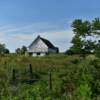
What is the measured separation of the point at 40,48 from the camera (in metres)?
92.2

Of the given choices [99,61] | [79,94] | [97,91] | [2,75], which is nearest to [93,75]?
[97,91]

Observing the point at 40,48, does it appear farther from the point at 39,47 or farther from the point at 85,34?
the point at 85,34

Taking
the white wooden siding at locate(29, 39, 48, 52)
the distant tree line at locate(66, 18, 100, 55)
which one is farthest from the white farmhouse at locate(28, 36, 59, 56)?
the distant tree line at locate(66, 18, 100, 55)

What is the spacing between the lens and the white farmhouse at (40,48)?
9225cm

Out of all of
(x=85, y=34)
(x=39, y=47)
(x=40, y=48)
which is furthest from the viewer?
(x=39, y=47)

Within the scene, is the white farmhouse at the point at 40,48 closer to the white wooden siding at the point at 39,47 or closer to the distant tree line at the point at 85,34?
the white wooden siding at the point at 39,47

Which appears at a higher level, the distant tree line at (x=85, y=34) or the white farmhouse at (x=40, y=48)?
the white farmhouse at (x=40, y=48)

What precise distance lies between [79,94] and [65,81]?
454 centimetres

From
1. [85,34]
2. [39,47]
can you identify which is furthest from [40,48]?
[85,34]

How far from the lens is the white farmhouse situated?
303ft

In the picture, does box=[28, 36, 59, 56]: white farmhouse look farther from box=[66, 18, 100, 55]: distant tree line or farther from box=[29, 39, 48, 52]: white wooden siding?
box=[66, 18, 100, 55]: distant tree line

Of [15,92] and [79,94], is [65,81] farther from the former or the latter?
[79,94]

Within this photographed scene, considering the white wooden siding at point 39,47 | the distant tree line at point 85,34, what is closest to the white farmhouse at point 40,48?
the white wooden siding at point 39,47

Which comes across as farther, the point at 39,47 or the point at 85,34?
the point at 39,47
